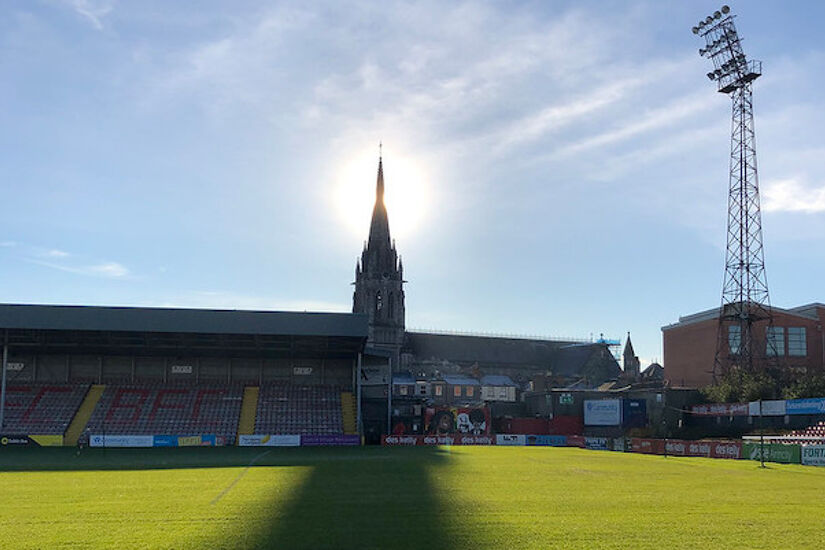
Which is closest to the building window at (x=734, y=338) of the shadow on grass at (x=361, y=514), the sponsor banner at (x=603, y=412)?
the sponsor banner at (x=603, y=412)

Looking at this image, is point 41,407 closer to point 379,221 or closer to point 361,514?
point 361,514

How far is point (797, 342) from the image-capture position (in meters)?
87.2

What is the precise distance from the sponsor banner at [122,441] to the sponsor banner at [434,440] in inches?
750

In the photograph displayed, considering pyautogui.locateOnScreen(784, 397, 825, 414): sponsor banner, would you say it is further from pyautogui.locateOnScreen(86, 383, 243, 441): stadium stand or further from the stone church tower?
the stone church tower

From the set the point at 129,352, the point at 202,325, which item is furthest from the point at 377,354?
the point at 129,352

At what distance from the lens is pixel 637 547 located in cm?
1592

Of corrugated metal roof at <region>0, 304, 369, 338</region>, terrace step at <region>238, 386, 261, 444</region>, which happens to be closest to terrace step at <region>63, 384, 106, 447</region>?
corrugated metal roof at <region>0, 304, 369, 338</region>

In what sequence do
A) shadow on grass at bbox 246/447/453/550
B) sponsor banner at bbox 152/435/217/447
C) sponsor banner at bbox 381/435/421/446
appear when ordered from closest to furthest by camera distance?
shadow on grass at bbox 246/447/453/550 → sponsor banner at bbox 152/435/217/447 → sponsor banner at bbox 381/435/421/446

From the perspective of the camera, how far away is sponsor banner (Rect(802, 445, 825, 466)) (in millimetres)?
41000

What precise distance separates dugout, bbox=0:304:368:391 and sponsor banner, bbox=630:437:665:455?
906 inches

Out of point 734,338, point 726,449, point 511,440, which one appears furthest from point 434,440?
point 734,338

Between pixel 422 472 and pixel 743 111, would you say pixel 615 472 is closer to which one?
pixel 422 472

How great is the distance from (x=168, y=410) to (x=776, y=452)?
4659 cm

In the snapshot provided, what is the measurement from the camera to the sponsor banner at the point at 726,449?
1918 inches
